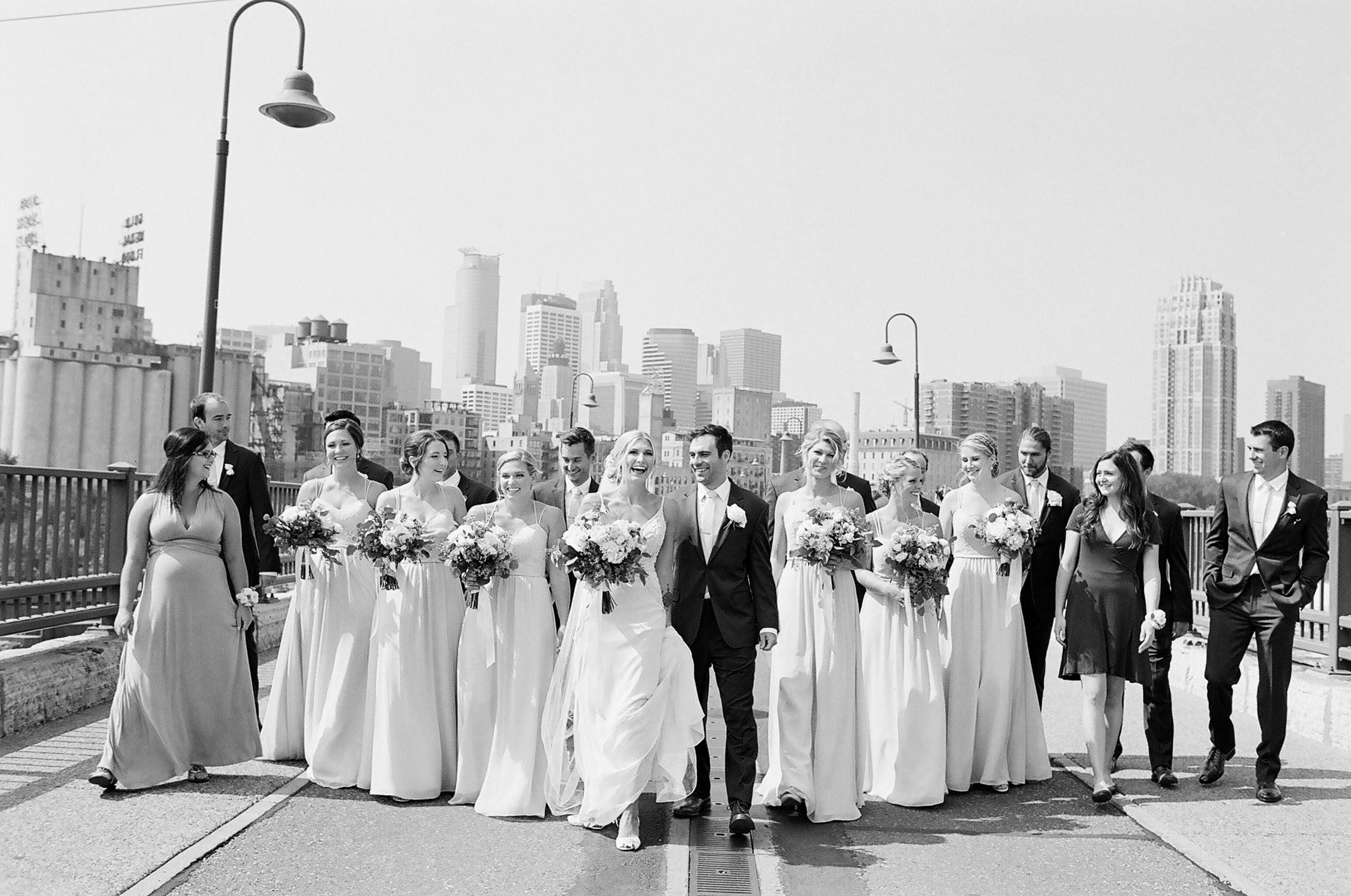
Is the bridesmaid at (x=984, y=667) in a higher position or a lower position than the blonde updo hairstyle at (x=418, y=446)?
lower

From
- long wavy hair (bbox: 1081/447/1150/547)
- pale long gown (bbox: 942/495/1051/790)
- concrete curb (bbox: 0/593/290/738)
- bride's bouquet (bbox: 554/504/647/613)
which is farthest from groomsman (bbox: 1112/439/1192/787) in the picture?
concrete curb (bbox: 0/593/290/738)

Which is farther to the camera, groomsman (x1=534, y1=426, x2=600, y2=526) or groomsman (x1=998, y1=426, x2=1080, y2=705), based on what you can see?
groomsman (x1=534, y1=426, x2=600, y2=526)

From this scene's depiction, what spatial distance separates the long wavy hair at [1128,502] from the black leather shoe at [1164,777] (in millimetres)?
1634

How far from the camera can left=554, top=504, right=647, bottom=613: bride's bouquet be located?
22.7ft

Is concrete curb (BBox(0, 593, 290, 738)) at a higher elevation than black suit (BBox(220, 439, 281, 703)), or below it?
below

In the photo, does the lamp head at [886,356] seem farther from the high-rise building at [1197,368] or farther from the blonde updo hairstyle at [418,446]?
the high-rise building at [1197,368]

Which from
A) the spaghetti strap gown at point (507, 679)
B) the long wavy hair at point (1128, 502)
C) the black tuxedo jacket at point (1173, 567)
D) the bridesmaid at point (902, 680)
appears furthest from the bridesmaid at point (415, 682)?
the black tuxedo jacket at point (1173, 567)

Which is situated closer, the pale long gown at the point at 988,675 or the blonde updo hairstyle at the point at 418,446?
the pale long gown at the point at 988,675

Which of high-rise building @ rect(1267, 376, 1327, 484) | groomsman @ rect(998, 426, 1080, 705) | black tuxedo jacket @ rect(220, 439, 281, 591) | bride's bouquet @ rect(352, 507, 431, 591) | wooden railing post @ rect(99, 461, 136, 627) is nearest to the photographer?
bride's bouquet @ rect(352, 507, 431, 591)

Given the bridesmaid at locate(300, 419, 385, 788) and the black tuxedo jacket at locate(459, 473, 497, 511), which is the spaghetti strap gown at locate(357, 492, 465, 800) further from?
the black tuxedo jacket at locate(459, 473, 497, 511)

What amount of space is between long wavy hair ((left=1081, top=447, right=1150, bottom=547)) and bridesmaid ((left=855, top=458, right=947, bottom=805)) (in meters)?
1.07

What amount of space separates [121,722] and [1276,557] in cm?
775

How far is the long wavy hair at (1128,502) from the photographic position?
8.16 meters

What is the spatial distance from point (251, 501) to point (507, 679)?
2.92 meters
